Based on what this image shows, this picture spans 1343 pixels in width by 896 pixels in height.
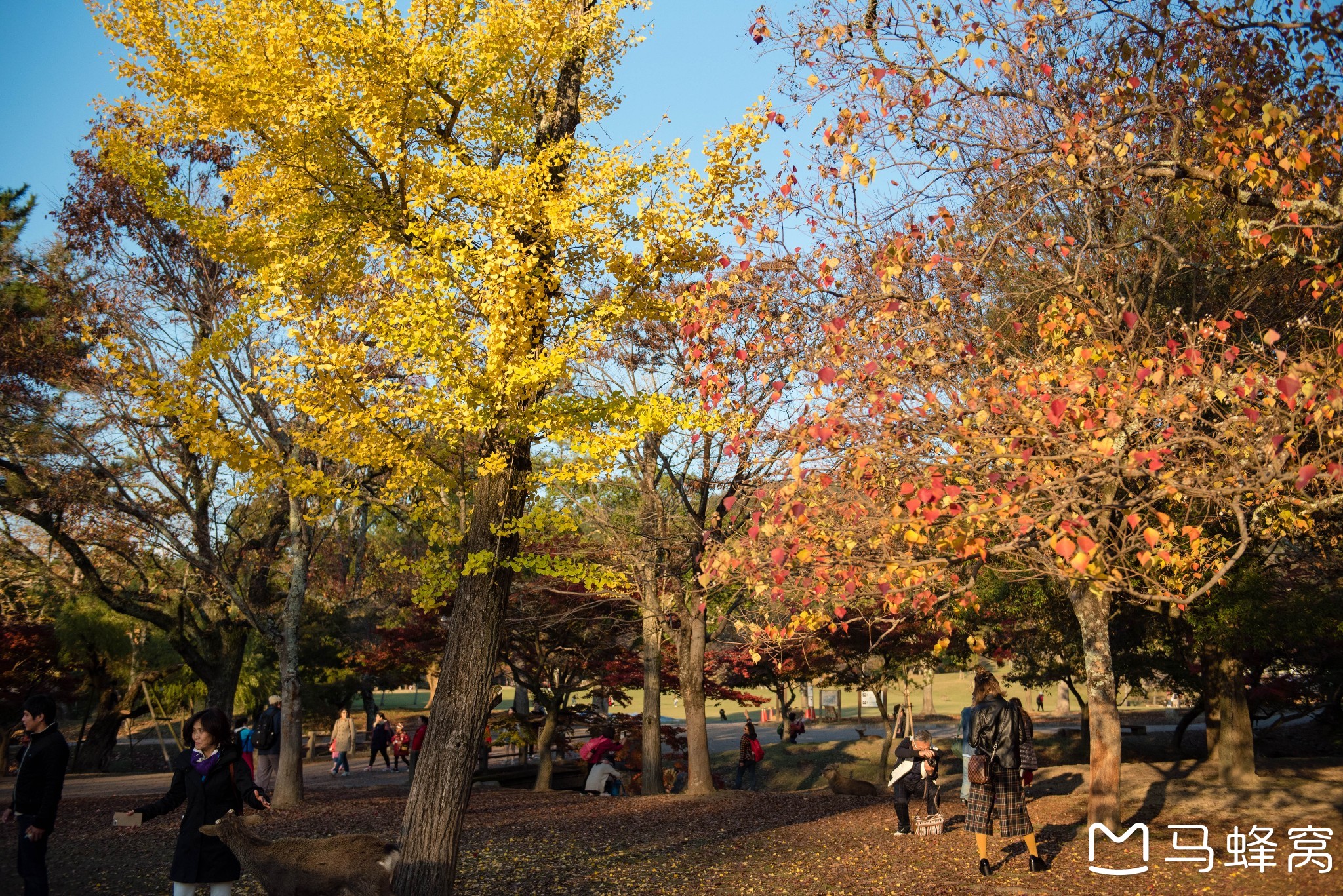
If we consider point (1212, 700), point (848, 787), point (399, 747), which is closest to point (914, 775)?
point (848, 787)

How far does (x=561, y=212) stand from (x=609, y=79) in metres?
2.53

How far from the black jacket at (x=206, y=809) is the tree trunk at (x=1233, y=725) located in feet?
46.3

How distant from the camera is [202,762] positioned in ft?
18.6

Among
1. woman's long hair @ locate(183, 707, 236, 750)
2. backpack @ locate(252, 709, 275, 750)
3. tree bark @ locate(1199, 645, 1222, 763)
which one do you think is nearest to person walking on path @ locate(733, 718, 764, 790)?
tree bark @ locate(1199, 645, 1222, 763)

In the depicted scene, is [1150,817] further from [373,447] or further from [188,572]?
[188,572]

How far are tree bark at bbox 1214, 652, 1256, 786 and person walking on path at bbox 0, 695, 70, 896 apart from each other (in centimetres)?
1491

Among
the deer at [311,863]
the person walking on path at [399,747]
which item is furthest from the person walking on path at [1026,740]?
the person walking on path at [399,747]

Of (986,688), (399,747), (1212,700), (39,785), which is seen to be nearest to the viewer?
(39,785)

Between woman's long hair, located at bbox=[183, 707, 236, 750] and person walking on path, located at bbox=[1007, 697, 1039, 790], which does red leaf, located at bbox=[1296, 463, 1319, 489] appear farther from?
woman's long hair, located at bbox=[183, 707, 236, 750]

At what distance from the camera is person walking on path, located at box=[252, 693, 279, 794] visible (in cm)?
1511

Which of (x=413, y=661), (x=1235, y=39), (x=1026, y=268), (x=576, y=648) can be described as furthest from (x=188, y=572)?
(x=1235, y=39)

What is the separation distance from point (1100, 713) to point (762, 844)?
3939 millimetres

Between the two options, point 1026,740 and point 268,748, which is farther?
point 268,748

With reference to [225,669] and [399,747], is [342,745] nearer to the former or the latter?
[399,747]
